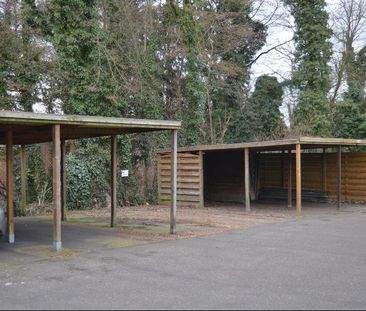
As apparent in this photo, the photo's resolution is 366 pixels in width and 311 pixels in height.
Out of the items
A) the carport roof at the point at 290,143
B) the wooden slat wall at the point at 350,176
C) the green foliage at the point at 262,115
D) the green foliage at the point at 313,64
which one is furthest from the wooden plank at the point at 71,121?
the green foliage at the point at 262,115

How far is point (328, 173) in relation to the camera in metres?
20.6

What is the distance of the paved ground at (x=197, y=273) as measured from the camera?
5.96 m

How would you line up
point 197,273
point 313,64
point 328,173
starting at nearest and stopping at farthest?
point 197,273 → point 328,173 → point 313,64

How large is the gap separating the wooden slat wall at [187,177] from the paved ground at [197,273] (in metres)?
7.62

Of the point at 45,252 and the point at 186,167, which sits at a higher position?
the point at 186,167

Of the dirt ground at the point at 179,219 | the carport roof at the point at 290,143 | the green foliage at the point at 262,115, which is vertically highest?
the green foliage at the point at 262,115

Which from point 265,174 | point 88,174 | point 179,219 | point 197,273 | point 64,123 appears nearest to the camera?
point 197,273


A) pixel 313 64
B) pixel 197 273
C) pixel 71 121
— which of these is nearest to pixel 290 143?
pixel 71 121

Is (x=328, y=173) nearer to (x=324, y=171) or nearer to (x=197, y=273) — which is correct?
(x=324, y=171)

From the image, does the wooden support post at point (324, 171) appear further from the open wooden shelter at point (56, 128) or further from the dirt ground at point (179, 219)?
the open wooden shelter at point (56, 128)

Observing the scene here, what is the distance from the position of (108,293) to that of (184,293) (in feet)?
3.14

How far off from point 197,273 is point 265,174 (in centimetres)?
1577

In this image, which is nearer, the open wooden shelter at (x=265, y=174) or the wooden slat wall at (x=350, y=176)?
the open wooden shelter at (x=265, y=174)

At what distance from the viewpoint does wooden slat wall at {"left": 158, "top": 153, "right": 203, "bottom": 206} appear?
64.0ft
